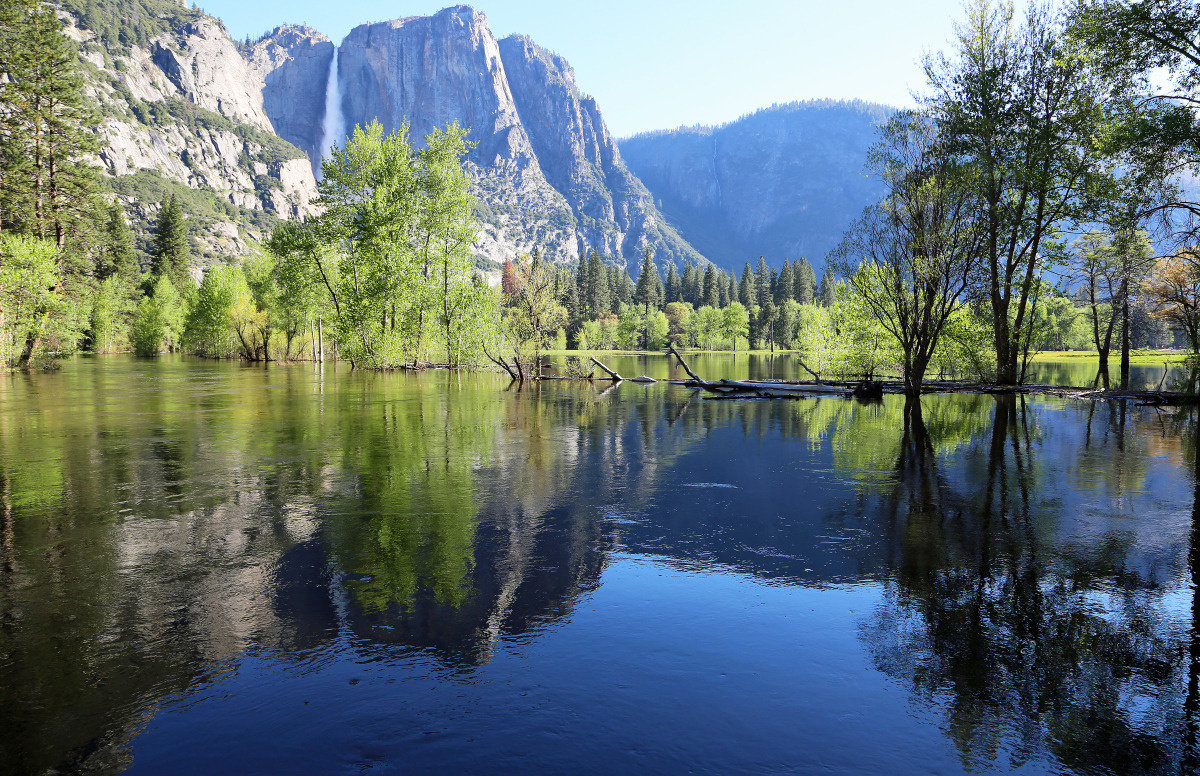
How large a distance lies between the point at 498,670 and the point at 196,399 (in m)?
33.1

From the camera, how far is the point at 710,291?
167875 mm

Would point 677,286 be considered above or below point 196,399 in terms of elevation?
above

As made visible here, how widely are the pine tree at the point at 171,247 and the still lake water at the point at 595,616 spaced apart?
117 meters

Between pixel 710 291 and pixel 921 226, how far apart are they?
5504 inches

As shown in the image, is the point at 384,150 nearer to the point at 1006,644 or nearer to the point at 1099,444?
the point at 1099,444

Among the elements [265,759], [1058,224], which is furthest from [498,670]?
[1058,224]

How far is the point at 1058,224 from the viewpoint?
32.8 metres

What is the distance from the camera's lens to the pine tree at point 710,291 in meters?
166

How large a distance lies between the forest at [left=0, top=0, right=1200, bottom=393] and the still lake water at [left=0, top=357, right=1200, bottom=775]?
55.9 feet

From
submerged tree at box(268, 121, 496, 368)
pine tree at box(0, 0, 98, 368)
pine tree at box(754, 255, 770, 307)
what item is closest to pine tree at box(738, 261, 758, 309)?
pine tree at box(754, 255, 770, 307)


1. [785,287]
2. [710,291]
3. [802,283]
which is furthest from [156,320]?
[802,283]

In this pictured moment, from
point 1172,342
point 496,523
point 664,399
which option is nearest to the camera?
point 496,523

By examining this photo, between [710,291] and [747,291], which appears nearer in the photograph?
[747,291]

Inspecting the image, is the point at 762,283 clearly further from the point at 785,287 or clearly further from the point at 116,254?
the point at 116,254
